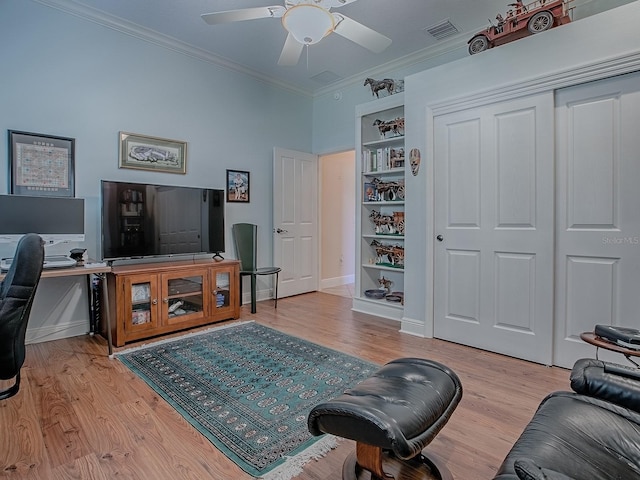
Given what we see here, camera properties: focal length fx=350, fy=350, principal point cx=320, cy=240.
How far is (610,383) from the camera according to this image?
1.34 m

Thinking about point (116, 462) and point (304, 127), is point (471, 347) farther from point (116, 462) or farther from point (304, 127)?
point (304, 127)

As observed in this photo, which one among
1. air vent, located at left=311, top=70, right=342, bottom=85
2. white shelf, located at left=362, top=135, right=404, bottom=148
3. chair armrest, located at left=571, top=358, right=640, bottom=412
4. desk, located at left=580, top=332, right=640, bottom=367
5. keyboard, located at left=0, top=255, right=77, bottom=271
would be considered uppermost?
air vent, located at left=311, top=70, right=342, bottom=85

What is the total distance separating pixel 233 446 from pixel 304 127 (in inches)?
176

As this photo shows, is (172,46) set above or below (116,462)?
above

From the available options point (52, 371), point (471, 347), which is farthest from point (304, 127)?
point (52, 371)

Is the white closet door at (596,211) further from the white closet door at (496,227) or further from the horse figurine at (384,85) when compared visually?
the horse figurine at (384,85)

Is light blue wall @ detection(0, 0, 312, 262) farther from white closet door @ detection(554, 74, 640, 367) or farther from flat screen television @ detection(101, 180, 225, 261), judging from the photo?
white closet door @ detection(554, 74, 640, 367)

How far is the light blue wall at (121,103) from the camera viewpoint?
297 cm

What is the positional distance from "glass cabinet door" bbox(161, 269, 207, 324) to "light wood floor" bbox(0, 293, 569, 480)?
625 millimetres

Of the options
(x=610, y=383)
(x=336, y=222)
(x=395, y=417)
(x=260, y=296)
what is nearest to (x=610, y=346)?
(x=610, y=383)

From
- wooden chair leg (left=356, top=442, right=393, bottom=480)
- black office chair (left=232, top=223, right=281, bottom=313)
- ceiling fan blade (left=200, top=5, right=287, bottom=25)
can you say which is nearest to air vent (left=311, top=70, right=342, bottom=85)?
black office chair (left=232, top=223, right=281, bottom=313)

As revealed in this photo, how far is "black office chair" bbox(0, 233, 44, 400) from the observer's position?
4.48ft

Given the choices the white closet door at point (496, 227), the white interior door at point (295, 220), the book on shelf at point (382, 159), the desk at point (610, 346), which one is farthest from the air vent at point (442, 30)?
the desk at point (610, 346)

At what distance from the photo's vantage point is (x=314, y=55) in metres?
4.09
